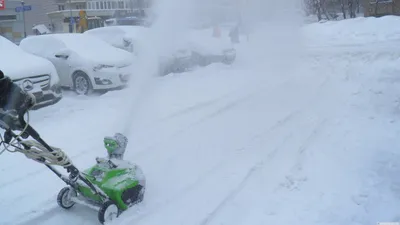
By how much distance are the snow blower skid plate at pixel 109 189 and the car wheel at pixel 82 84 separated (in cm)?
618

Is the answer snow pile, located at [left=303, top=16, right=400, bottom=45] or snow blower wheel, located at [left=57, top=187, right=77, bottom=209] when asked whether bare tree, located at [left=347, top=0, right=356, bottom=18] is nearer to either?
snow pile, located at [left=303, top=16, right=400, bottom=45]

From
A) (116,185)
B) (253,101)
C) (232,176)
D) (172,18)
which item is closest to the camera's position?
(116,185)

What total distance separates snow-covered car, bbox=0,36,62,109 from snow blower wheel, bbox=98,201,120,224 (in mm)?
4185

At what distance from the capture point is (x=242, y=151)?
17.6 feet

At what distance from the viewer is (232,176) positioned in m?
4.55

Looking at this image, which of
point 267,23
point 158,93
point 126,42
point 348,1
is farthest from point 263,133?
point 348,1

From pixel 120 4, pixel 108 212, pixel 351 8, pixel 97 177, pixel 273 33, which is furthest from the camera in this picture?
pixel 120 4

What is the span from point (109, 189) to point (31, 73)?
15.3ft

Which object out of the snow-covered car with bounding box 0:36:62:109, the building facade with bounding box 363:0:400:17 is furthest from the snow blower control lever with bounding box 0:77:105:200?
the building facade with bounding box 363:0:400:17

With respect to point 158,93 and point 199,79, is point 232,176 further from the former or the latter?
point 199,79

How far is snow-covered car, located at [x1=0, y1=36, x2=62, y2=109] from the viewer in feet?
22.6

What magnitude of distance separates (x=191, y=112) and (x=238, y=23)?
27.3 ft

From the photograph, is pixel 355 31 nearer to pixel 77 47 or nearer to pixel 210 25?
pixel 210 25

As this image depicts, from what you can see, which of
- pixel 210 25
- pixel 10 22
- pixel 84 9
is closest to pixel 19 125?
pixel 210 25
